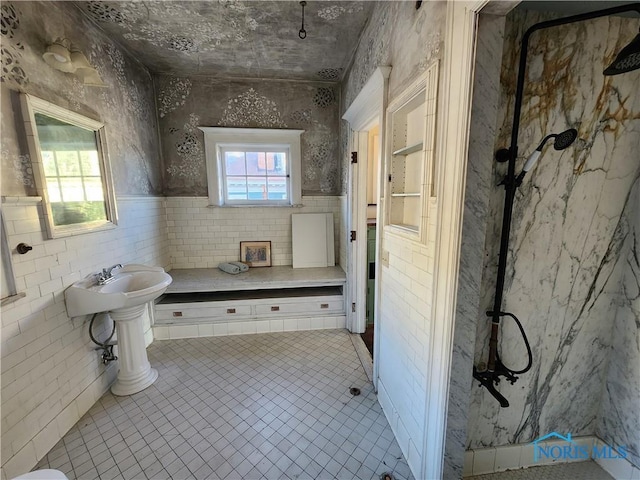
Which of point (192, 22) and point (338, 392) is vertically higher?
point (192, 22)

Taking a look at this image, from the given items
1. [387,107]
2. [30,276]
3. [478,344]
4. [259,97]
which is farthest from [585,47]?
[30,276]

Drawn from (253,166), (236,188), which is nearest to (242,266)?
(236,188)

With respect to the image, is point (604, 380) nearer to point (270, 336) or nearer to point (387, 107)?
point (387, 107)

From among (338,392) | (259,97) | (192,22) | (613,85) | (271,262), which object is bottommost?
(338,392)

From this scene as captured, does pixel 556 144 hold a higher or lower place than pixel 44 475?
higher

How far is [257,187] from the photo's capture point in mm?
3334

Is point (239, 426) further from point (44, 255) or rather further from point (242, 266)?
point (242, 266)

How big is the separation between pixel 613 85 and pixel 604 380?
1502mm

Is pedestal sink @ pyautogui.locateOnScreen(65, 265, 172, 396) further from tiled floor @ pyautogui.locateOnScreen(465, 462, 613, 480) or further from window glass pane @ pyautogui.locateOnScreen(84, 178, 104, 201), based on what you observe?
tiled floor @ pyautogui.locateOnScreen(465, 462, 613, 480)

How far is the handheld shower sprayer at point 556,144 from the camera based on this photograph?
3.48 feet

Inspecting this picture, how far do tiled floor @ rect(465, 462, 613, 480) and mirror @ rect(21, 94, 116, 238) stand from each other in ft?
9.37

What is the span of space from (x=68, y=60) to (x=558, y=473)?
3650mm

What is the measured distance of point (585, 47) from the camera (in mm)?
1143

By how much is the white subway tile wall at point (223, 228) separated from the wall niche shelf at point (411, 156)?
1687 mm
